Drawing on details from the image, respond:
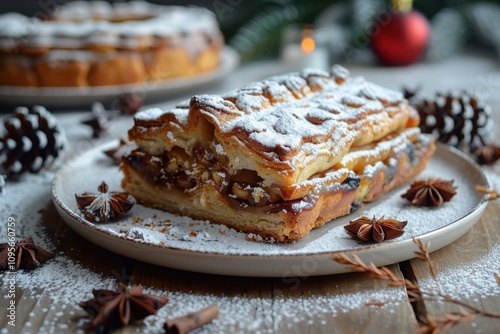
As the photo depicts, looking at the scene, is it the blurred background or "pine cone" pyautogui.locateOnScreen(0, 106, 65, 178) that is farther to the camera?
the blurred background

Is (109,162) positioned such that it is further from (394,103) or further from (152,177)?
(394,103)

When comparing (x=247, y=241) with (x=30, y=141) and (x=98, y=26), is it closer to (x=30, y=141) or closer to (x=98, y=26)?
(x=30, y=141)

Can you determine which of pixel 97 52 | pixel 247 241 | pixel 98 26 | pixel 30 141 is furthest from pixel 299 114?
pixel 98 26

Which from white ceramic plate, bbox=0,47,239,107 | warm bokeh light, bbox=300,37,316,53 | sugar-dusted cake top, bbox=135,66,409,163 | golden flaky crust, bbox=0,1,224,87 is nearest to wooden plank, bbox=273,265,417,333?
sugar-dusted cake top, bbox=135,66,409,163

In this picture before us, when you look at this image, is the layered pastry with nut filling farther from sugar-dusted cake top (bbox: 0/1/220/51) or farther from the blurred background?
the blurred background

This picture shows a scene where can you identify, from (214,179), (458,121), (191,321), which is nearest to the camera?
(191,321)
